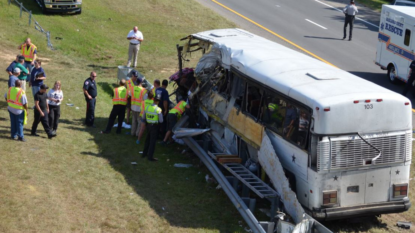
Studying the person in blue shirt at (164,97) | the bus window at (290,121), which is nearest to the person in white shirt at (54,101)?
the person in blue shirt at (164,97)

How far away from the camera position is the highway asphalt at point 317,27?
82.8 feet

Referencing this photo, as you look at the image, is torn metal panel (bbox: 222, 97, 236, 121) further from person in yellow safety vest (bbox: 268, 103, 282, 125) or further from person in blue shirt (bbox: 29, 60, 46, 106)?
person in blue shirt (bbox: 29, 60, 46, 106)

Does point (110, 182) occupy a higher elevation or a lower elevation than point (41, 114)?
lower

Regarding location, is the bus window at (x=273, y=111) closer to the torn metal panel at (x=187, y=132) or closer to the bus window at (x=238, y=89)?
the bus window at (x=238, y=89)

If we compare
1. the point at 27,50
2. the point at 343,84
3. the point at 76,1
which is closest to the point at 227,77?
the point at 343,84

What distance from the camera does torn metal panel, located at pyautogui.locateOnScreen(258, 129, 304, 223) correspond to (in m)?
10.7

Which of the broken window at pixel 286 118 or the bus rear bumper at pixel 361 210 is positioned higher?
the broken window at pixel 286 118

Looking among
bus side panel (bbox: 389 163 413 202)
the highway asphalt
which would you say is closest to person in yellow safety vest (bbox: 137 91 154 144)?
bus side panel (bbox: 389 163 413 202)

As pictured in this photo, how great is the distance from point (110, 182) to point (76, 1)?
58.5 ft

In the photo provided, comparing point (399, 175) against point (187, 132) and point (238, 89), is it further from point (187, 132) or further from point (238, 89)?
point (187, 132)

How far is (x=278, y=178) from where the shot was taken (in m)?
11.2

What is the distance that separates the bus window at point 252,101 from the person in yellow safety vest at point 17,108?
531 cm

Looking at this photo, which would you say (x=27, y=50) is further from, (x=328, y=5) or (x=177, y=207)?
(x=328, y=5)

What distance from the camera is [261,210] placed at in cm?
1213
